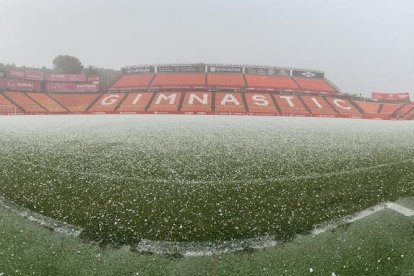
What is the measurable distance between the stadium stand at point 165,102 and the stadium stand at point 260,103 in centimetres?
1967

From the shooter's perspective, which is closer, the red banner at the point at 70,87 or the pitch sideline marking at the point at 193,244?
the pitch sideline marking at the point at 193,244

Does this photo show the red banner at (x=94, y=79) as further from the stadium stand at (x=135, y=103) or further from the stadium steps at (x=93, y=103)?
the stadium stand at (x=135, y=103)

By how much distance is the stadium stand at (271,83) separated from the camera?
9888 cm

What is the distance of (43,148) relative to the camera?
18.4 m

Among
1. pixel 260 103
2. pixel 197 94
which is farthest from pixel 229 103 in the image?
pixel 197 94

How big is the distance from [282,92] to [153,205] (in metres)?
90.9

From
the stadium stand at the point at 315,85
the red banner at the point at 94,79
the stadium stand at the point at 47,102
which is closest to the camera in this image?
the stadium stand at the point at 47,102

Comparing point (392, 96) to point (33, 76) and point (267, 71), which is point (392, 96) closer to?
point (267, 71)

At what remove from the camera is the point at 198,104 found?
79.9 metres

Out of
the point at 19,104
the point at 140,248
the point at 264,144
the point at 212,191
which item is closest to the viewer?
the point at 140,248

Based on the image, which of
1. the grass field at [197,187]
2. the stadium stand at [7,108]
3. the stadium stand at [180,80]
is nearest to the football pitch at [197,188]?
the grass field at [197,187]

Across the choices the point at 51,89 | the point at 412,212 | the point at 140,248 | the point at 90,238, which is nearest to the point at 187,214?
the point at 140,248

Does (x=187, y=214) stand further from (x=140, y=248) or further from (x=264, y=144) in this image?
(x=264, y=144)

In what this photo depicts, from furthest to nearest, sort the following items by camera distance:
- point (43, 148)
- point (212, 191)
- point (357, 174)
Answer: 1. point (43, 148)
2. point (357, 174)
3. point (212, 191)
